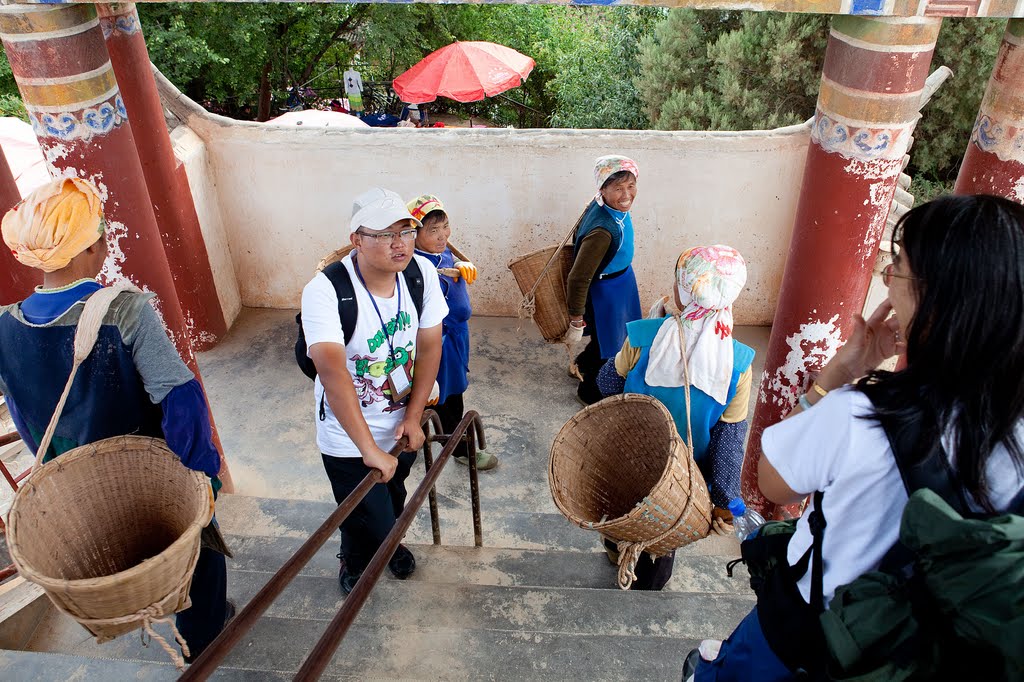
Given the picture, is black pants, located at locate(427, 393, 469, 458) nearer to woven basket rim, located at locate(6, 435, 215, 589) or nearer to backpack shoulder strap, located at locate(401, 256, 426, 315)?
backpack shoulder strap, located at locate(401, 256, 426, 315)

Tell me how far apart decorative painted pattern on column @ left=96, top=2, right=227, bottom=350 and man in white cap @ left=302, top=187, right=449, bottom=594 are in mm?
2497

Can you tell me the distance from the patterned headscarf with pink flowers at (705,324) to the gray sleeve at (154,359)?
4.93 ft

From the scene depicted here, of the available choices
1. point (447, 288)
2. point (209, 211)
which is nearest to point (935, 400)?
point (447, 288)

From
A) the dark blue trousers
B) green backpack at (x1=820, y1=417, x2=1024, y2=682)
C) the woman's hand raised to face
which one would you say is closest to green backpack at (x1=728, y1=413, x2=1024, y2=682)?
green backpack at (x1=820, y1=417, x2=1024, y2=682)

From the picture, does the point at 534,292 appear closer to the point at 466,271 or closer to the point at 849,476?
the point at 466,271

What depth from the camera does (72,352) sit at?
2047 millimetres

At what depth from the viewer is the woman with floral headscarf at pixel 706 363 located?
244 centimetres

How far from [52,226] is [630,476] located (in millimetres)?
1941

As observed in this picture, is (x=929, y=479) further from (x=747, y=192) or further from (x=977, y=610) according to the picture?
(x=747, y=192)

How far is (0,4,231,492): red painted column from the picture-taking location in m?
3.09

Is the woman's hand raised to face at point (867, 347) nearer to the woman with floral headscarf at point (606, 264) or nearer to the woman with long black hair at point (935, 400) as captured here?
the woman with long black hair at point (935, 400)

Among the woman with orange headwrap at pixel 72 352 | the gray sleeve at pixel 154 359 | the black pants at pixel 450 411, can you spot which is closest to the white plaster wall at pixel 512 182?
the black pants at pixel 450 411

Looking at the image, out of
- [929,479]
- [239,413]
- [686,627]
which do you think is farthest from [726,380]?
[239,413]

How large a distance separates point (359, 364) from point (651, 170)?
358cm
